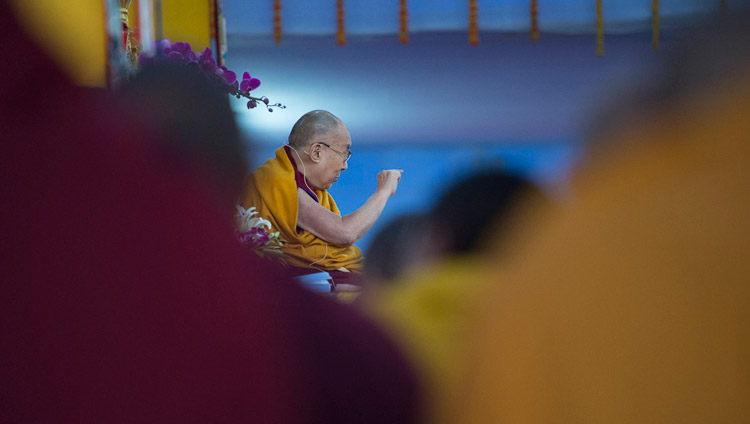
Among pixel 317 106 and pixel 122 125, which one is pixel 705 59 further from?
pixel 317 106

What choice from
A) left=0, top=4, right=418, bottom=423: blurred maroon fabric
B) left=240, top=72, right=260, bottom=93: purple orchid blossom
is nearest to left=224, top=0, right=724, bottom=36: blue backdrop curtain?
left=240, top=72, right=260, bottom=93: purple orchid blossom

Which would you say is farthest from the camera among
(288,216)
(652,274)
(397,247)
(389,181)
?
(389,181)

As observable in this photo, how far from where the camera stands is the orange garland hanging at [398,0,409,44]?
374 centimetres

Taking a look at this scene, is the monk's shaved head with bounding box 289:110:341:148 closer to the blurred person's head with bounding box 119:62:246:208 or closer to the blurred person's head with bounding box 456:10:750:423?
the blurred person's head with bounding box 119:62:246:208

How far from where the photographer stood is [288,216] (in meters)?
2.51

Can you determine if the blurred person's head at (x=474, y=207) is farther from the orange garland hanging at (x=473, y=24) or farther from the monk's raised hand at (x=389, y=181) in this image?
the orange garland hanging at (x=473, y=24)

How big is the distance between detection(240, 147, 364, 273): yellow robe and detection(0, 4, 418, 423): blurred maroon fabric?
2057 millimetres

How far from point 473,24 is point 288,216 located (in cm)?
185

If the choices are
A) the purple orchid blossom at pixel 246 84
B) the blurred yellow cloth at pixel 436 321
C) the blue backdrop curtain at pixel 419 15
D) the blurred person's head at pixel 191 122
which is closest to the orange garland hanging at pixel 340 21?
the blue backdrop curtain at pixel 419 15

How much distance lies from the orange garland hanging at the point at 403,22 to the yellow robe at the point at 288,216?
1422mm

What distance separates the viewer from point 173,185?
34 centimetres

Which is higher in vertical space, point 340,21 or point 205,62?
point 340,21

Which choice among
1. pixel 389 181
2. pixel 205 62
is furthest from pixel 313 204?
pixel 205 62

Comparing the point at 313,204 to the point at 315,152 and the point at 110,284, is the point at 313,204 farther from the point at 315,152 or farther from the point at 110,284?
the point at 110,284
